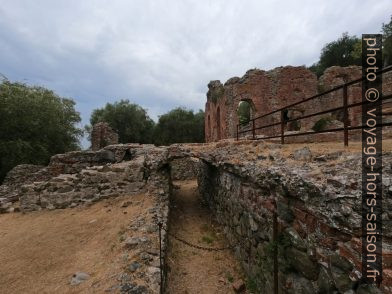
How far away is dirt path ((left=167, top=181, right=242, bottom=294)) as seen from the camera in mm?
4824

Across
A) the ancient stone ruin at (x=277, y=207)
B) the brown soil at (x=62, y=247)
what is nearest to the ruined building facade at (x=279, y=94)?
the ancient stone ruin at (x=277, y=207)

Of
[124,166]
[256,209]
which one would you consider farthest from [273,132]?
[256,209]

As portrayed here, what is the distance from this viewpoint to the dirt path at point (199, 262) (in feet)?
15.8

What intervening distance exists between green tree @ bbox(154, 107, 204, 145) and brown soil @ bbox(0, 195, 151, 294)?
26299mm

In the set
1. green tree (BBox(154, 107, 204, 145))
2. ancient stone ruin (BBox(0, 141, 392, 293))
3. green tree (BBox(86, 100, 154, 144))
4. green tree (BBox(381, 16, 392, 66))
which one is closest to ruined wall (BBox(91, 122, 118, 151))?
ancient stone ruin (BBox(0, 141, 392, 293))

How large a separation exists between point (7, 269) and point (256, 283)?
179 inches

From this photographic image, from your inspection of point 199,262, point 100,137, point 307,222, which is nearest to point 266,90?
point 100,137

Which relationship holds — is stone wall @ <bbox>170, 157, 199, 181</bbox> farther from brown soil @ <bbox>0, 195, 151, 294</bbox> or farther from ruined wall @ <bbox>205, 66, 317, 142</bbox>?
brown soil @ <bbox>0, 195, 151, 294</bbox>

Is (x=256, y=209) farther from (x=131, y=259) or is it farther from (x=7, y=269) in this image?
(x=7, y=269)

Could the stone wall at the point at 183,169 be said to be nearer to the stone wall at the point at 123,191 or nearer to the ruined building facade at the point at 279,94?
the ruined building facade at the point at 279,94

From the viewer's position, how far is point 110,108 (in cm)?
3331

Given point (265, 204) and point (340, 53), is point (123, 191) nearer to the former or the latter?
point (265, 204)

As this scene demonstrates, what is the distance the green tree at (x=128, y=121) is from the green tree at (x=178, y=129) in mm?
1538

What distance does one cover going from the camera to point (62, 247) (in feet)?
17.0
